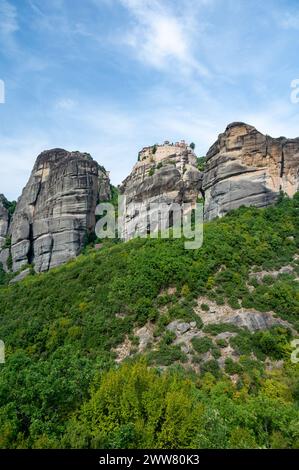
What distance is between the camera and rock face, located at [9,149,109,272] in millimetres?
58656

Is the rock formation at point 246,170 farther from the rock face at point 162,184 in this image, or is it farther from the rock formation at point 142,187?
the rock face at point 162,184

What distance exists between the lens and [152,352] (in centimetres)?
2811

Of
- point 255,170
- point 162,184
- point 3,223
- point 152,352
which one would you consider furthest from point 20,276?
point 255,170

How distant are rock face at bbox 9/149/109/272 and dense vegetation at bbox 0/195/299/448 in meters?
10.3

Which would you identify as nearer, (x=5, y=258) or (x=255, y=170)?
(x=255, y=170)

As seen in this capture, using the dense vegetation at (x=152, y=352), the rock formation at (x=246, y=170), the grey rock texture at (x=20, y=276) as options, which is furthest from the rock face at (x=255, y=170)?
the grey rock texture at (x=20, y=276)

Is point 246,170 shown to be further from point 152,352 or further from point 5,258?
point 5,258

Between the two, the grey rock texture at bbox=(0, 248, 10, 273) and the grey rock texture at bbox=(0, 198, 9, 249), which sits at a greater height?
the grey rock texture at bbox=(0, 198, 9, 249)

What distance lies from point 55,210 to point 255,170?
29.9m

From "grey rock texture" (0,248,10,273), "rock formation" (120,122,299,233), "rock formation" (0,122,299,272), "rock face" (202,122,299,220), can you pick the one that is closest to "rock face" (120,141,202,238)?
"rock formation" (0,122,299,272)

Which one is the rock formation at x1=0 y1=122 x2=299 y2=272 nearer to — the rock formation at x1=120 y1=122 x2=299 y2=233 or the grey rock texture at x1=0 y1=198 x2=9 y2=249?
the rock formation at x1=120 y1=122 x2=299 y2=233

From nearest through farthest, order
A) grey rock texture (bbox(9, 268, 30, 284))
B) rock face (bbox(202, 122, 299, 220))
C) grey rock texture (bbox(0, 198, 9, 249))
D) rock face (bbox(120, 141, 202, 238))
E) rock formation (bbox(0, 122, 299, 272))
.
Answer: rock face (bbox(202, 122, 299, 220)) < rock formation (bbox(0, 122, 299, 272)) < rock face (bbox(120, 141, 202, 238)) < grey rock texture (bbox(9, 268, 30, 284)) < grey rock texture (bbox(0, 198, 9, 249))

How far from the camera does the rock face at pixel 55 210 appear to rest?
58656 millimetres

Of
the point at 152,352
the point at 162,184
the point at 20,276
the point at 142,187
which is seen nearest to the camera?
the point at 152,352
